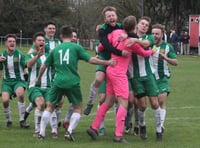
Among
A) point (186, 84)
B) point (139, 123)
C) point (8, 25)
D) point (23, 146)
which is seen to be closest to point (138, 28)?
point (139, 123)

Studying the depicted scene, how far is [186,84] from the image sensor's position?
2422 cm

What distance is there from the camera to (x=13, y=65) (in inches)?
505

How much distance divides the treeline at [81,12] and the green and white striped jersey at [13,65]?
51.3 meters

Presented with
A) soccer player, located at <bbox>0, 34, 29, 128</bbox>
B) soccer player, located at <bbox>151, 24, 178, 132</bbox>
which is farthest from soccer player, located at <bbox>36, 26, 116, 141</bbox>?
soccer player, located at <bbox>0, 34, 29, 128</bbox>

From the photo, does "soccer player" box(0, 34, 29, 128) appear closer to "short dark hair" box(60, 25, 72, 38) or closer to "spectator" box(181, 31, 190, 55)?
"short dark hair" box(60, 25, 72, 38)

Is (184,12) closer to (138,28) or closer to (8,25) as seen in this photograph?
(8,25)

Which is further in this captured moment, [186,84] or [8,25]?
[8,25]

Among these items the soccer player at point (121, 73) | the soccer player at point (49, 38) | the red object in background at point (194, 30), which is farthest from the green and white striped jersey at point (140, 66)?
the red object in background at point (194, 30)

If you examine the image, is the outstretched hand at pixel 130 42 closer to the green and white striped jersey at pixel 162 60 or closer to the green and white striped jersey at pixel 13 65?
the green and white striped jersey at pixel 162 60

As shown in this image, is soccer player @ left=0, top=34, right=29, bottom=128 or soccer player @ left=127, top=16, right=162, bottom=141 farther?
soccer player @ left=0, top=34, right=29, bottom=128

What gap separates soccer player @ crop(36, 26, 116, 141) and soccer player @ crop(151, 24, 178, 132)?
148 cm

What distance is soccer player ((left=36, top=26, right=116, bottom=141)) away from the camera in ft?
34.5

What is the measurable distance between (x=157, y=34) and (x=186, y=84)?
12.9 meters

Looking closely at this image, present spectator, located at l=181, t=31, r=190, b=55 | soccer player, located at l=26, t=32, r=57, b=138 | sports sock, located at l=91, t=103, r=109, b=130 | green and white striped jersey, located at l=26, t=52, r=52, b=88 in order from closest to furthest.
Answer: sports sock, located at l=91, t=103, r=109, b=130
soccer player, located at l=26, t=32, r=57, b=138
green and white striped jersey, located at l=26, t=52, r=52, b=88
spectator, located at l=181, t=31, r=190, b=55
